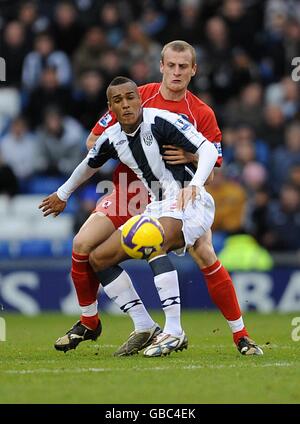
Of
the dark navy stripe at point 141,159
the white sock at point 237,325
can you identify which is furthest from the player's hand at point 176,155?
the white sock at point 237,325

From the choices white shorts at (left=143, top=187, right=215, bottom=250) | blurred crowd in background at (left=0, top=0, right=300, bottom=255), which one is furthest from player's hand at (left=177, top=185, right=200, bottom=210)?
blurred crowd in background at (left=0, top=0, right=300, bottom=255)

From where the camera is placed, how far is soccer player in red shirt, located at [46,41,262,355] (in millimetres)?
8375

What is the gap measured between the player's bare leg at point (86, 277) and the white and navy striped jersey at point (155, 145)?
18.0 inches

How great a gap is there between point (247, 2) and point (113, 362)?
11.3 meters

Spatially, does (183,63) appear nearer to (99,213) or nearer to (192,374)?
(99,213)

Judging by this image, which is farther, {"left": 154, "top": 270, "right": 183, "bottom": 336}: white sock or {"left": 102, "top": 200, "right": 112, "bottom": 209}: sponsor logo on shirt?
{"left": 102, "top": 200, "right": 112, "bottom": 209}: sponsor logo on shirt

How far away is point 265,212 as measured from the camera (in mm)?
15008

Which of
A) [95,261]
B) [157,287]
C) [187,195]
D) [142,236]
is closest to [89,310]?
[95,261]

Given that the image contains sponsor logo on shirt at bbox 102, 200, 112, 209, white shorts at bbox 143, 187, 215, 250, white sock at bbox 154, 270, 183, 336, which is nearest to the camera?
white sock at bbox 154, 270, 183, 336

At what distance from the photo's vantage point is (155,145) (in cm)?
830

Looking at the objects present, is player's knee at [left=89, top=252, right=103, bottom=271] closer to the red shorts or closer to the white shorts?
the red shorts

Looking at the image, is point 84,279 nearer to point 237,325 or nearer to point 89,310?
point 89,310

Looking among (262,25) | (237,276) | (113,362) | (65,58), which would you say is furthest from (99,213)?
(262,25)

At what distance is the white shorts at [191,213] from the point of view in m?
8.17
